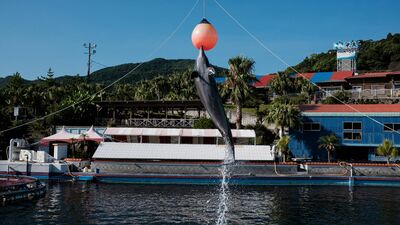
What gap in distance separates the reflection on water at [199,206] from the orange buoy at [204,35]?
16818 millimetres

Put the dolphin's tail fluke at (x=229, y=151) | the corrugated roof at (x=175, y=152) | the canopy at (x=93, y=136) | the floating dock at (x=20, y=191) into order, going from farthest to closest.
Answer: the canopy at (x=93, y=136), the corrugated roof at (x=175, y=152), the floating dock at (x=20, y=191), the dolphin's tail fluke at (x=229, y=151)

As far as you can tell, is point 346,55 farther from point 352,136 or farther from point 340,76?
point 352,136

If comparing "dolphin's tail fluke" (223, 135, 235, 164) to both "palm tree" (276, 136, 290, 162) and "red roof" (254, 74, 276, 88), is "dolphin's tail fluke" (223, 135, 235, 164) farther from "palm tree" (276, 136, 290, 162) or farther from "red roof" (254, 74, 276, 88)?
"red roof" (254, 74, 276, 88)

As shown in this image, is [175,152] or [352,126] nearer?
[175,152]

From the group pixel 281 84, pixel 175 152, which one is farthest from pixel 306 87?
pixel 175 152

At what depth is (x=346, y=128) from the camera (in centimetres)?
4672

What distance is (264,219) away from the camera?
24.0m

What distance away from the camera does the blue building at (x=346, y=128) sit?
45.3 m

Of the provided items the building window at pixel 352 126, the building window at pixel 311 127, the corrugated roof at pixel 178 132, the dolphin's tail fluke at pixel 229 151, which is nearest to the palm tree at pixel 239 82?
the corrugated roof at pixel 178 132

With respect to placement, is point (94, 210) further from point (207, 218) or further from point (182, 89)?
point (182, 89)

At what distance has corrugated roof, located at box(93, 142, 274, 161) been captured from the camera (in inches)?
1597

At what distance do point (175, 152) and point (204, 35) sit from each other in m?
34.4

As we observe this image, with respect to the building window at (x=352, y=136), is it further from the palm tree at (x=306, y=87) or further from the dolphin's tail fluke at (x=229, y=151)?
the dolphin's tail fluke at (x=229, y=151)

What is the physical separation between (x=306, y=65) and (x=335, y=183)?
80872 mm
